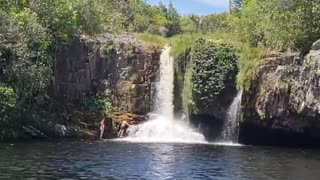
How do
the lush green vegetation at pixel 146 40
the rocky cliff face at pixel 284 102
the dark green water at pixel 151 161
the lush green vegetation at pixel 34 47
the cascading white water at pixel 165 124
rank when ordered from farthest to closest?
1. the cascading white water at pixel 165 124
2. the lush green vegetation at pixel 34 47
3. the lush green vegetation at pixel 146 40
4. the rocky cliff face at pixel 284 102
5. the dark green water at pixel 151 161

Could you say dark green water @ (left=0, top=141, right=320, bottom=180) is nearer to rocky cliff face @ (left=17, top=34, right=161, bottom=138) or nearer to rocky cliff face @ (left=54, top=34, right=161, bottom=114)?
rocky cliff face @ (left=17, top=34, right=161, bottom=138)

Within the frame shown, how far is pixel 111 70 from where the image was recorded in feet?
174

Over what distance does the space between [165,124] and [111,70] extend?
7.37 metres

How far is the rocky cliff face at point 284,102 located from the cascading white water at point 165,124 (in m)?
4.88

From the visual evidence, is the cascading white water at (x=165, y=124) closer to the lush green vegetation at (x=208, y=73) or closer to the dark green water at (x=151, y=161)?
→ the lush green vegetation at (x=208, y=73)

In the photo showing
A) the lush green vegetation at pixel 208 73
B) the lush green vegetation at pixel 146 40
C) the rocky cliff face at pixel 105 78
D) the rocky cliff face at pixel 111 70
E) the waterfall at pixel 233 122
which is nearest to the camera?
the lush green vegetation at pixel 146 40

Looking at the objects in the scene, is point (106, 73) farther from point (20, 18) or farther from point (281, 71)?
point (281, 71)

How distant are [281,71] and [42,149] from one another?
55.2 feet

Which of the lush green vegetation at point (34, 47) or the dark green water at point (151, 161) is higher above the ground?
the lush green vegetation at point (34, 47)

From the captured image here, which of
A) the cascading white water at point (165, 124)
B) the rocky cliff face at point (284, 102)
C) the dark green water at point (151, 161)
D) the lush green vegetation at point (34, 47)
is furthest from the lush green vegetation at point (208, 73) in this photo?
the lush green vegetation at point (34, 47)

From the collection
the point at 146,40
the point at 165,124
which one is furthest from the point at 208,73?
the point at 146,40

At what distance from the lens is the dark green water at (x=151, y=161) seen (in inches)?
1067

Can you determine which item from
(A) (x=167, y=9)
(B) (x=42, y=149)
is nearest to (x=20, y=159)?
(B) (x=42, y=149)

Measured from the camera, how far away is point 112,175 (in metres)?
26.7
